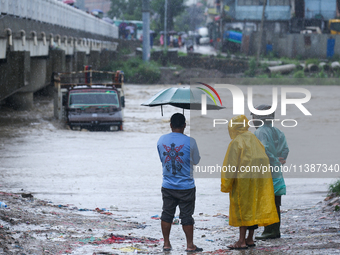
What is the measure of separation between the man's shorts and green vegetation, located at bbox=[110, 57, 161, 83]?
46243 mm

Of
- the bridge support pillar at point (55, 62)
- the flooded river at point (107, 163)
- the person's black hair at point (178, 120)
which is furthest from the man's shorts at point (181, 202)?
the bridge support pillar at point (55, 62)

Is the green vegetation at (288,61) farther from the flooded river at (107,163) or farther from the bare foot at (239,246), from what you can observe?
the bare foot at (239,246)

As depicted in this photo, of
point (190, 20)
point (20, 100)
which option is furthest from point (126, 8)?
A: point (20, 100)

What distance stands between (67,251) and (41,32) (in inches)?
750

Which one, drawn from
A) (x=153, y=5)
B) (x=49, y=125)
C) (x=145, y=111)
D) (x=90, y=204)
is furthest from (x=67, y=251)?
(x=153, y=5)

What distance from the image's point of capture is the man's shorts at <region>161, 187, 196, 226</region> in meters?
5.64

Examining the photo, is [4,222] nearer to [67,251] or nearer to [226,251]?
[67,251]

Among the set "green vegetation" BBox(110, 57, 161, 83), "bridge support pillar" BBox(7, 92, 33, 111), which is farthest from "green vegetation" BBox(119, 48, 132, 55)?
"bridge support pillar" BBox(7, 92, 33, 111)

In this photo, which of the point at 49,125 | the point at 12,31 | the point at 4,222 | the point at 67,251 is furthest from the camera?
the point at 49,125

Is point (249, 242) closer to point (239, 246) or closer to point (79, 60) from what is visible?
point (239, 246)

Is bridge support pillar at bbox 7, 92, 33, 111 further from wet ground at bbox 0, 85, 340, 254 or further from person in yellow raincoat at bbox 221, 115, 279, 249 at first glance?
person in yellow raincoat at bbox 221, 115, 279, 249

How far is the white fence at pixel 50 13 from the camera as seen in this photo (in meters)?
18.5

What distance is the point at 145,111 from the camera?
3167 cm

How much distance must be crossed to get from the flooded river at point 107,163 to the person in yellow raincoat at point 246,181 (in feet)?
8.89
